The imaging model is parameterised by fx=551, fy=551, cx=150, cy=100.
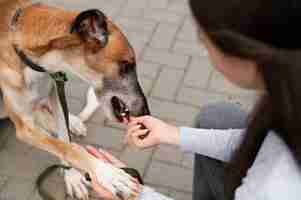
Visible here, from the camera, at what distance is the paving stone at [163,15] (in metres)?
4.24

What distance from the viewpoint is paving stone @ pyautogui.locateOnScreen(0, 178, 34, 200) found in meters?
3.04

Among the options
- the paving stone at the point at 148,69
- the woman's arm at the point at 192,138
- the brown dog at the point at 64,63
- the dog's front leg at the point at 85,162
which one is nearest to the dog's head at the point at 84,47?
the brown dog at the point at 64,63

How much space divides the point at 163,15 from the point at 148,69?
0.66 meters

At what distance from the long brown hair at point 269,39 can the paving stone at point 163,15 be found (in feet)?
9.58

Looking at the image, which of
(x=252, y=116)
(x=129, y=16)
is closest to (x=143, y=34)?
(x=129, y=16)

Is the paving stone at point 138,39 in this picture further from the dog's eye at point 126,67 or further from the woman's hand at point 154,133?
the woman's hand at point 154,133

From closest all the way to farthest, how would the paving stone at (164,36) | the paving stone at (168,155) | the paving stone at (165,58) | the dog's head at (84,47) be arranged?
the dog's head at (84,47) < the paving stone at (168,155) < the paving stone at (165,58) < the paving stone at (164,36)

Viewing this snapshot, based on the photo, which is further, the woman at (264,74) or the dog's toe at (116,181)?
the dog's toe at (116,181)

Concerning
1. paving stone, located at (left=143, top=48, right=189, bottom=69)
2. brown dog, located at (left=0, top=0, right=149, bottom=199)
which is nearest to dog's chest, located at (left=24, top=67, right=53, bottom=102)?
brown dog, located at (left=0, top=0, right=149, bottom=199)

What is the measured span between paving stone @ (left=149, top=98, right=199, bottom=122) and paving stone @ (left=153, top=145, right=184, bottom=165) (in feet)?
0.87

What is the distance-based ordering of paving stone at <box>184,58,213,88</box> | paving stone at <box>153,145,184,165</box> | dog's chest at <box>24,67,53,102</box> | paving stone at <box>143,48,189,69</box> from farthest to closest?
paving stone at <box>143,48,189,69</box> → paving stone at <box>184,58,213,88</box> → paving stone at <box>153,145,184,165</box> → dog's chest at <box>24,67,53,102</box>

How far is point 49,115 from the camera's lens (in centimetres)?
306

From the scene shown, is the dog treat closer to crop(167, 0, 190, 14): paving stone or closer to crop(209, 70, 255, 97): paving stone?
crop(209, 70, 255, 97): paving stone

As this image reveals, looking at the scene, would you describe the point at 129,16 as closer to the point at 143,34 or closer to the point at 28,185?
the point at 143,34
